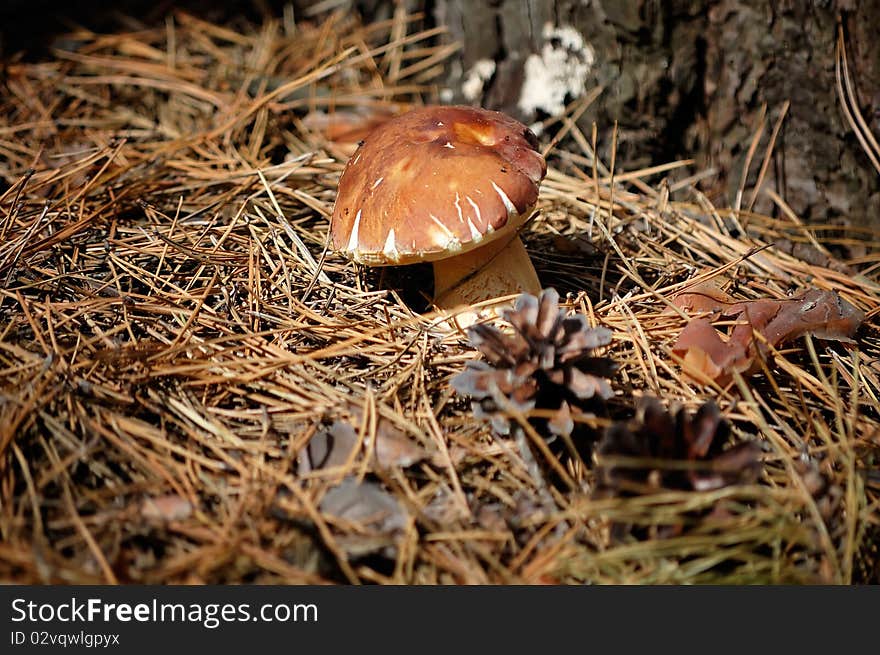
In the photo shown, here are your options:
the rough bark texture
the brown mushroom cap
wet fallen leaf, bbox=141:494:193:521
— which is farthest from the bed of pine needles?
the brown mushroom cap

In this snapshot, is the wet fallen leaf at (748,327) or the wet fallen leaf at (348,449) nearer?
the wet fallen leaf at (348,449)

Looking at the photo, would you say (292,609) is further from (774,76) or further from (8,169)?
(774,76)

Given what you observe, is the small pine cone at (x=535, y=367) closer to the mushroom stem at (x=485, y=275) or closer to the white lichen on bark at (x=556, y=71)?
the mushroom stem at (x=485, y=275)

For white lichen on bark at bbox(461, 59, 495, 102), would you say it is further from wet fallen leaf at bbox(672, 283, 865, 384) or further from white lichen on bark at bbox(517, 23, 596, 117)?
wet fallen leaf at bbox(672, 283, 865, 384)

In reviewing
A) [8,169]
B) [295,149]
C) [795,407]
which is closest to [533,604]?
[795,407]

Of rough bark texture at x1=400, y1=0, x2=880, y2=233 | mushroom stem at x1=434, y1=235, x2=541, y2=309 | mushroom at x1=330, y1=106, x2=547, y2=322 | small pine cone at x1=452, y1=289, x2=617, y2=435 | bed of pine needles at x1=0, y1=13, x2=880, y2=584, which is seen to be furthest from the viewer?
rough bark texture at x1=400, y1=0, x2=880, y2=233

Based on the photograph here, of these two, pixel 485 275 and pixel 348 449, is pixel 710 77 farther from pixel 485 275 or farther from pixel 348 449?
pixel 348 449

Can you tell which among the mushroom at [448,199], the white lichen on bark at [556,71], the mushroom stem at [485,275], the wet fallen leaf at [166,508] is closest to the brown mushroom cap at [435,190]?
the mushroom at [448,199]
